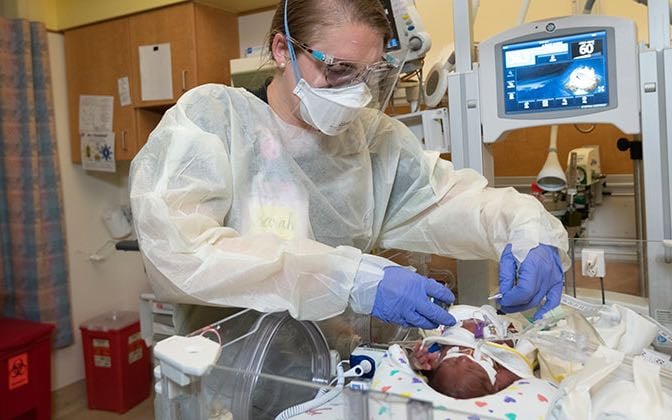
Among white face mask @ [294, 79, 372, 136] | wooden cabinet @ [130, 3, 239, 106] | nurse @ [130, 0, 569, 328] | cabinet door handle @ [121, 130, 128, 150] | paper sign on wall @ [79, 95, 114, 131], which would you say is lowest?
nurse @ [130, 0, 569, 328]

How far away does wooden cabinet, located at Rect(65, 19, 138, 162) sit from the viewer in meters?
2.90

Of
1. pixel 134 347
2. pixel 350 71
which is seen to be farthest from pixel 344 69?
pixel 134 347

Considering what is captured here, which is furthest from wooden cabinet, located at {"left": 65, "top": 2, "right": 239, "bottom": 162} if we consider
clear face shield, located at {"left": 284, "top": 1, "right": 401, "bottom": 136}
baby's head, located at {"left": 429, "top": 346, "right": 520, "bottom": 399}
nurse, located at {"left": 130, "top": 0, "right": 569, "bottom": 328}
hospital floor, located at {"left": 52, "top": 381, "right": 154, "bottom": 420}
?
baby's head, located at {"left": 429, "top": 346, "right": 520, "bottom": 399}

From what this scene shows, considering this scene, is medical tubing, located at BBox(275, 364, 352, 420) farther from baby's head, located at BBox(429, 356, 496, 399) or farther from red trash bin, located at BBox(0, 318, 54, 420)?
red trash bin, located at BBox(0, 318, 54, 420)

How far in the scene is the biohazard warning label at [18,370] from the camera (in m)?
2.54

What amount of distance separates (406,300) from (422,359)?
15 cm

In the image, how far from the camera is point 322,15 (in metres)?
1.13

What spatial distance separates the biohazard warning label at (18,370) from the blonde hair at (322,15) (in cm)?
214

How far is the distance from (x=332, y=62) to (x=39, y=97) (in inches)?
87.1

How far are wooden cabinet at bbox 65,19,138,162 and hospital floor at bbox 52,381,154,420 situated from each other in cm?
129

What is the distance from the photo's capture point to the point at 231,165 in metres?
1.11

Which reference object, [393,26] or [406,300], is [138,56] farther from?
[406,300]

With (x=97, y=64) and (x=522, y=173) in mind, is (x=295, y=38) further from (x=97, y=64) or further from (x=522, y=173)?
(x=97, y=64)

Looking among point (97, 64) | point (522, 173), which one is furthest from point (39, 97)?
point (522, 173)
